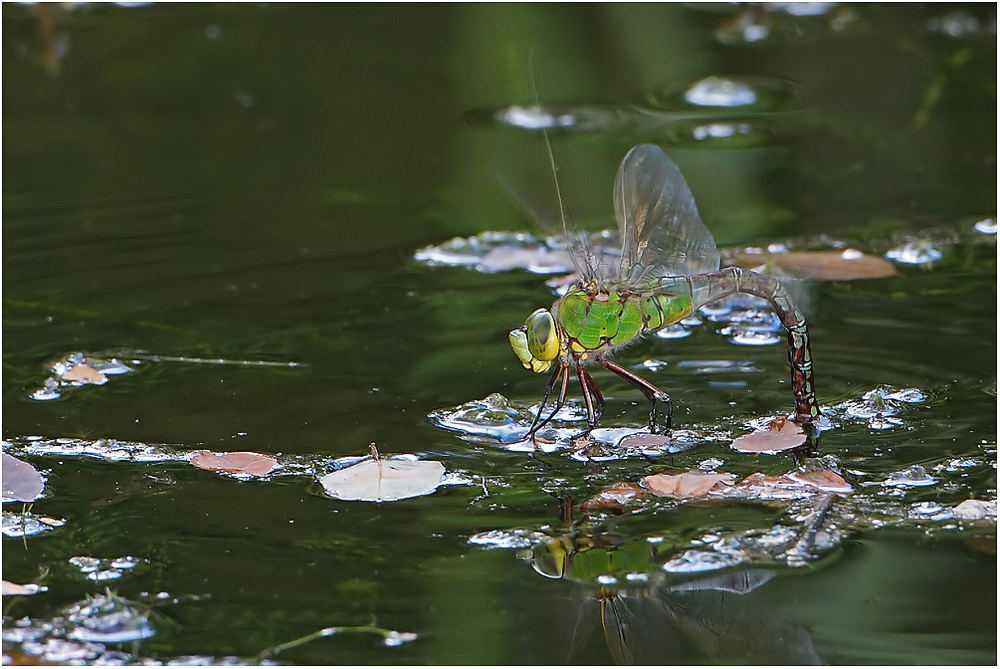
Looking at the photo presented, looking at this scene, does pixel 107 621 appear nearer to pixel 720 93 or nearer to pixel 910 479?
pixel 910 479

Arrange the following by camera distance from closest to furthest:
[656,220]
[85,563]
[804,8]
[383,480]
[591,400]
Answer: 1. [85,563]
2. [383,480]
3. [591,400]
4. [656,220]
5. [804,8]

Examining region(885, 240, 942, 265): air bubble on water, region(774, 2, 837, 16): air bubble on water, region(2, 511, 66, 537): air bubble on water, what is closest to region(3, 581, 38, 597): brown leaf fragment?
region(2, 511, 66, 537): air bubble on water

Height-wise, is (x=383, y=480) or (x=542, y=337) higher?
(x=542, y=337)

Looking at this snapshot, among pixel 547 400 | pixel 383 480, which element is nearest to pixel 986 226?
pixel 547 400

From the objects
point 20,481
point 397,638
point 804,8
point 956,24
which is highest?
point 804,8

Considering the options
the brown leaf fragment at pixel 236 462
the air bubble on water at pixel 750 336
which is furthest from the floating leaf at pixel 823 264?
the brown leaf fragment at pixel 236 462

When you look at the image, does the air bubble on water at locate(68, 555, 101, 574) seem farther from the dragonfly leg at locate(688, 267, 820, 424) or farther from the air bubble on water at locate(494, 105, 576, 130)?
the air bubble on water at locate(494, 105, 576, 130)

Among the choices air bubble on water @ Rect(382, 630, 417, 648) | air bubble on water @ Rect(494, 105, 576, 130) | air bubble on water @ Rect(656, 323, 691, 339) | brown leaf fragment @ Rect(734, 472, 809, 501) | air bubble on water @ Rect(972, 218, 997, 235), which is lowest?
air bubble on water @ Rect(382, 630, 417, 648)
